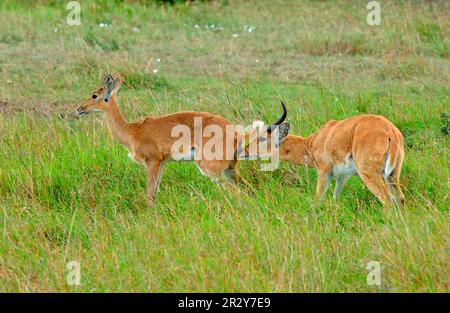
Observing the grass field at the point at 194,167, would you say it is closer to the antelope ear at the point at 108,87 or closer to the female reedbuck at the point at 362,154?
the female reedbuck at the point at 362,154

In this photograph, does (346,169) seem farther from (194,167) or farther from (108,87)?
(108,87)

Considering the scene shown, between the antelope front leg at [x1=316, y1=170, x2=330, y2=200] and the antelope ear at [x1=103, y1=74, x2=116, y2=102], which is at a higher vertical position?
the antelope ear at [x1=103, y1=74, x2=116, y2=102]

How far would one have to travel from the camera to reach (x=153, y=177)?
709 centimetres

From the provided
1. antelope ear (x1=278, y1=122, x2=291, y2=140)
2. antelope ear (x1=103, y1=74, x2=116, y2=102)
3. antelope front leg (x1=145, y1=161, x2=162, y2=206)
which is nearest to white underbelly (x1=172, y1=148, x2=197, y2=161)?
antelope front leg (x1=145, y1=161, x2=162, y2=206)

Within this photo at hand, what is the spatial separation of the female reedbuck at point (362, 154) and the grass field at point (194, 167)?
0.17 m

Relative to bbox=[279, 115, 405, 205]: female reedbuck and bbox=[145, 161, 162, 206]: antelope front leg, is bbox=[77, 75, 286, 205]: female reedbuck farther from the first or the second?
bbox=[279, 115, 405, 205]: female reedbuck

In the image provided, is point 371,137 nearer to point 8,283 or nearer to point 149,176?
point 149,176

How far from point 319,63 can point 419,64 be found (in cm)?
121

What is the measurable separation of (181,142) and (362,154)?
1412mm

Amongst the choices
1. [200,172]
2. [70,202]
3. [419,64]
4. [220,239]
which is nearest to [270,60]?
[419,64]

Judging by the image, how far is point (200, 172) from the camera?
24.0ft

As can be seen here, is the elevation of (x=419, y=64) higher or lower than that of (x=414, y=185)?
higher

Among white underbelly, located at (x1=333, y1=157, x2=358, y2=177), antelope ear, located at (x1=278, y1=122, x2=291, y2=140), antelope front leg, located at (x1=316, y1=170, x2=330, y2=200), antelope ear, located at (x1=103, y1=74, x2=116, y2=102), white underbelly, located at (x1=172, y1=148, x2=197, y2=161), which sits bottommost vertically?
antelope front leg, located at (x1=316, y1=170, x2=330, y2=200)

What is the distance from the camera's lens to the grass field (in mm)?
5344
